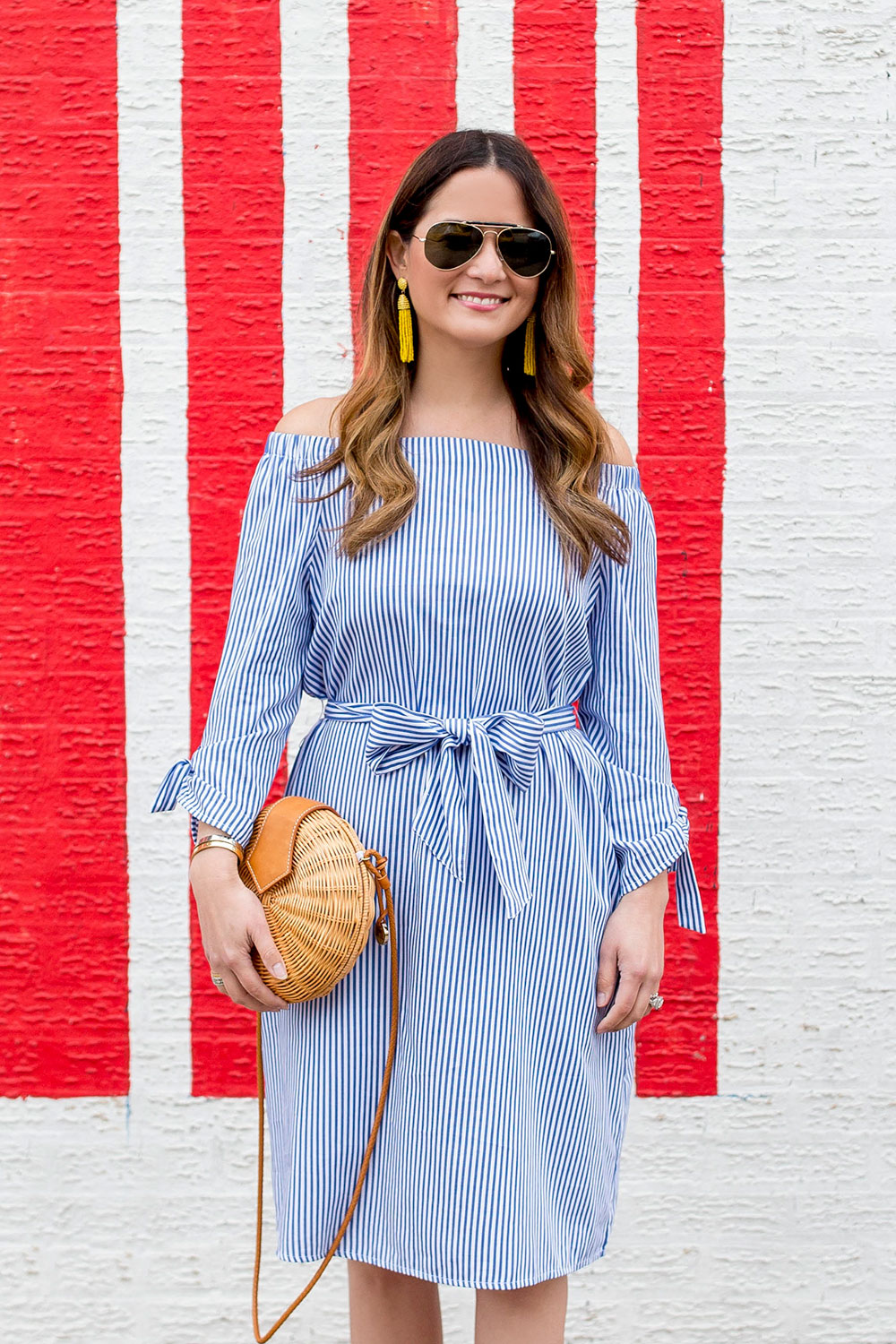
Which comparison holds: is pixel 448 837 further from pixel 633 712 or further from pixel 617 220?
pixel 617 220

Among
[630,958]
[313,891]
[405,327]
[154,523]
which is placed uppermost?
[405,327]

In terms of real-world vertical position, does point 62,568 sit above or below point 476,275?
below

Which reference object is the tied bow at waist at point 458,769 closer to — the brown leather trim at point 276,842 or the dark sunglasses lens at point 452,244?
the brown leather trim at point 276,842

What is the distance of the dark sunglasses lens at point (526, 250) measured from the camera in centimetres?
150

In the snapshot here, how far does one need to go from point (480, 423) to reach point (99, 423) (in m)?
0.95

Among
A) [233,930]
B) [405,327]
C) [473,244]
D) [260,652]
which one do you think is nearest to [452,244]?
[473,244]

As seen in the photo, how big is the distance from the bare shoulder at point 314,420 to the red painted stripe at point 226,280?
2.21ft

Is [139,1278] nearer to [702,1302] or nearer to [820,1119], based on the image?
[702,1302]

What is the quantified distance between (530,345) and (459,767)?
0.54 metres

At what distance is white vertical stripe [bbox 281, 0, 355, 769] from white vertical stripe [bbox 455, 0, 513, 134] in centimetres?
20

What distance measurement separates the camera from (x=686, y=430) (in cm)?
230

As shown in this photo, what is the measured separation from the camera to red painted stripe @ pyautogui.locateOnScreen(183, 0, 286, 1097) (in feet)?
7.36

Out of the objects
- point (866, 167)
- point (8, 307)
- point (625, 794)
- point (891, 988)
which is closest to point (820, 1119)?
point (891, 988)

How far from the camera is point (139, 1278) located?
2.38 meters
